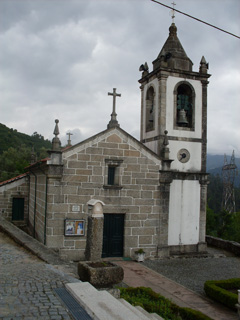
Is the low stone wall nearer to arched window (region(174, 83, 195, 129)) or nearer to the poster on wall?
arched window (region(174, 83, 195, 129))

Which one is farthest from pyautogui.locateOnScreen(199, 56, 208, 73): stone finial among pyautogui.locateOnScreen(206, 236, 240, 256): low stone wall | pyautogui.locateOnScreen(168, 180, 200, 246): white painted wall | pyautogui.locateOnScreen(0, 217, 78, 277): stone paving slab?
pyautogui.locateOnScreen(0, 217, 78, 277): stone paving slab

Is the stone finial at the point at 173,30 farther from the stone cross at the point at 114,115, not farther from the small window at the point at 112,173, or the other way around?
the small window at the point at 112,173

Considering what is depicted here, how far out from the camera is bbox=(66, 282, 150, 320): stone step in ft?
15.7

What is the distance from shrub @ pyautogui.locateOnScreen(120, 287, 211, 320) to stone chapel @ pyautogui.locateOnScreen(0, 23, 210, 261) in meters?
3.88

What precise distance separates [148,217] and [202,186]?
3515mm

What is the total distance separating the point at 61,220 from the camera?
1322 centimetres

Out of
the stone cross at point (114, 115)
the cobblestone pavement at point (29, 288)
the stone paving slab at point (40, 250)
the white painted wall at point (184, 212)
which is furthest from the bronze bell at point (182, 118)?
the cobblestone pavement at point (29, 288)

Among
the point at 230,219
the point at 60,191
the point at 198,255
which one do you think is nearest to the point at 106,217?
the point at 60,191

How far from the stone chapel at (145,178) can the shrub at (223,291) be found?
4.30 meters

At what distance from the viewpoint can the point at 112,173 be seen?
14.4 metres

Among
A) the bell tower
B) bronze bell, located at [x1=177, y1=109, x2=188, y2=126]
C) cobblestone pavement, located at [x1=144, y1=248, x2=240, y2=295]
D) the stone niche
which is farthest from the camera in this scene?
bronze bell, located at [x1=177, y1=109, x2=188, y2=126]

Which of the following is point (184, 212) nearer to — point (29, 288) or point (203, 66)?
point (203, 66)

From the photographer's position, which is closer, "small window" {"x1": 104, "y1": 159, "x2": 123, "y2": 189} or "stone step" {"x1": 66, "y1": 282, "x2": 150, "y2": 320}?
"stone step" {"x1": 66, "y1": 282, "x2": 150, "y2": 320}

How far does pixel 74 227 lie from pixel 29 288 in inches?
284
